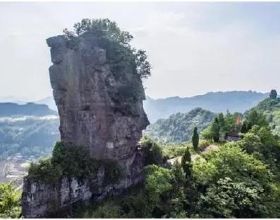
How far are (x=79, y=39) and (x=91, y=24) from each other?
5.27ft

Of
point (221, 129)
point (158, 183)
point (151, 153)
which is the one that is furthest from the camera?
point (221, 129)

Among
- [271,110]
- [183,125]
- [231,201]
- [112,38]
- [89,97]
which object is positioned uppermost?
[112,38]

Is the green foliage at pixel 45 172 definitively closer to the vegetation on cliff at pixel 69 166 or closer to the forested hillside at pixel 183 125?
the vegetation on cliff at pixel 69 166

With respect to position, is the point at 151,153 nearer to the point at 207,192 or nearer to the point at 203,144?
the point at 207,192

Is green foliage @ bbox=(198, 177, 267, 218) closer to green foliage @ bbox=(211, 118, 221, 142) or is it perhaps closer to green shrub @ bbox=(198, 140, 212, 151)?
green shrub @ bbox=(198, 140, 212, 151)

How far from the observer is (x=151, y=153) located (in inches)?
1558

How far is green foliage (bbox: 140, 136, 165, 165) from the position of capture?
129 feet

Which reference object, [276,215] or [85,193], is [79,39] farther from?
[276,215]

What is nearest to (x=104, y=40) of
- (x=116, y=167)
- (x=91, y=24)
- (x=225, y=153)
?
(x=91, y=24)

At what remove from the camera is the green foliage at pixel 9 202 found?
34975 millimetres

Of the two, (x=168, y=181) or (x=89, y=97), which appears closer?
(x=168, y=181)

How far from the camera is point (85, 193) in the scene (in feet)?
110

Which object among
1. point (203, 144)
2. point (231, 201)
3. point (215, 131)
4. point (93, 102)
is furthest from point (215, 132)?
point (231, 201)

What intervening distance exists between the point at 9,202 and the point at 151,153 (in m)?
12.3
